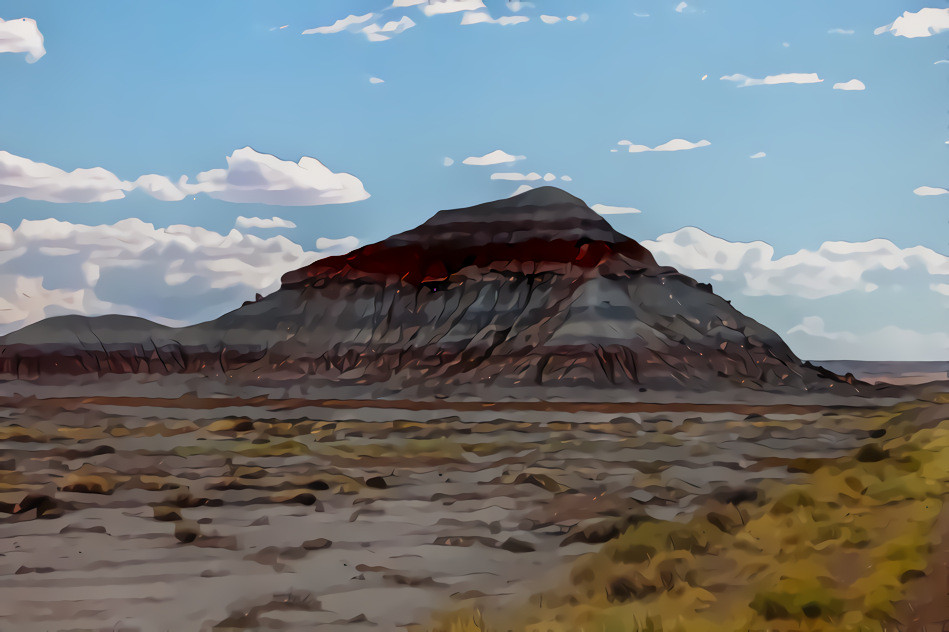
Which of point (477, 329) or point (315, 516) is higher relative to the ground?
point (477, 329)

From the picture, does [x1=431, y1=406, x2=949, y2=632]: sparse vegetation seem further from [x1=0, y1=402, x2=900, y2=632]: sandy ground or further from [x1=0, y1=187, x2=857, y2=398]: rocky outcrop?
[x1=0, y1=187, x2=857, y2=398]: rocky outcrop

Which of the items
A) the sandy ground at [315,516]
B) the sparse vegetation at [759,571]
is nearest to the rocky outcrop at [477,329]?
the sandy ground at [315,516]

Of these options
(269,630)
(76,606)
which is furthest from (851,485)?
(76,606)

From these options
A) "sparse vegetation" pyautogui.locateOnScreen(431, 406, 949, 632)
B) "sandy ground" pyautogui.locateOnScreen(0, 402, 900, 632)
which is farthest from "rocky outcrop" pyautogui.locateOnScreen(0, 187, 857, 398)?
"sparse vegetation" pyautogui.locateOnScreen(431, 406, 949, 632)

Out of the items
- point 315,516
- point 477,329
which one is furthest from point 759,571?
point 477,329

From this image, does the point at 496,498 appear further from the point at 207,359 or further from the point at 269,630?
the point at 207,359

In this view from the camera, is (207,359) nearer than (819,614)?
No

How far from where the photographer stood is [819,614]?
1202 cm

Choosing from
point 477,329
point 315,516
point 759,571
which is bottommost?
point 315,516

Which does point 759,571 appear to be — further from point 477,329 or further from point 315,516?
point 477,329

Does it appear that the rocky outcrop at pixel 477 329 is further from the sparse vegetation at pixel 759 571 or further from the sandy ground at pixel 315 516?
the sparse vegetation at pixel 759 571

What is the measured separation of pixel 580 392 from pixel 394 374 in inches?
1221

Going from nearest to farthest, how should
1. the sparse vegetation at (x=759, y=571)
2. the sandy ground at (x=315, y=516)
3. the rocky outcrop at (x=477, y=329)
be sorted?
the sparse vegetation at (x=759, y=571), the sandy ground at (x=315, y=516), the rocky outcrop at (x=477, y=329)

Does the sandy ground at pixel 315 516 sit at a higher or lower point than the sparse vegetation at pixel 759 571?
lower
